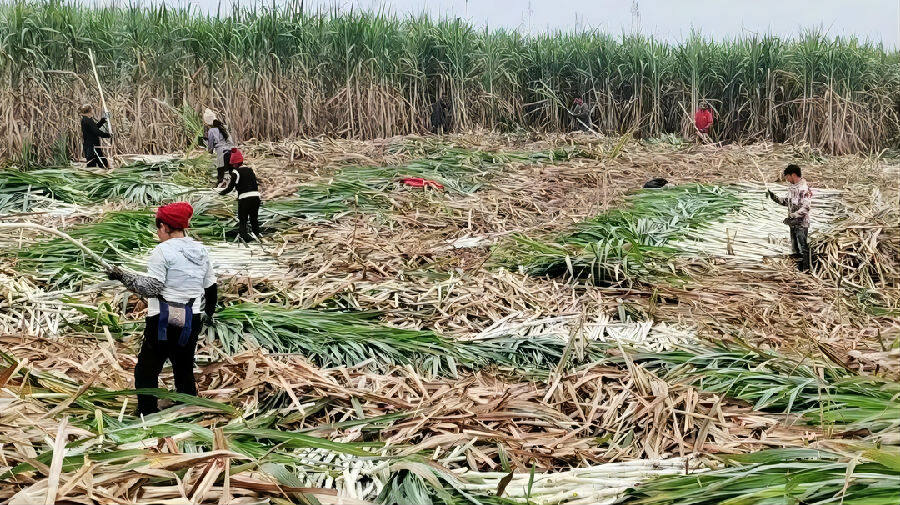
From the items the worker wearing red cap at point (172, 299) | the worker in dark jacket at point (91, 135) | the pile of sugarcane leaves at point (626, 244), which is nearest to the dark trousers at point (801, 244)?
the pile of sugarcane leaves at point (626, 244)

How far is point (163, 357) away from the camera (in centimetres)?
459

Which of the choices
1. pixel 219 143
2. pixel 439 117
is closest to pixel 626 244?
pixel 219 143

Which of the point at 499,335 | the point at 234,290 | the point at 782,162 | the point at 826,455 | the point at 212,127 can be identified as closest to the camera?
the point at 826,455

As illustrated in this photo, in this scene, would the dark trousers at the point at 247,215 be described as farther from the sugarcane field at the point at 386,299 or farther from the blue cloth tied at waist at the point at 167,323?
the blue cloth tied at waist at the point at 167,323

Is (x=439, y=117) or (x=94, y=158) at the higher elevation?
(x=439, y=117)

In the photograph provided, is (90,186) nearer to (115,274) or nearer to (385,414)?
(115,274)

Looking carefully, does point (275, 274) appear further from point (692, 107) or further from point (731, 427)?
point (692, 107)

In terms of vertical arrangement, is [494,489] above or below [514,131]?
below

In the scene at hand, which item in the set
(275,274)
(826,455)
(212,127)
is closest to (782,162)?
(212,127)

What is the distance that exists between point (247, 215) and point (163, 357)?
379cm

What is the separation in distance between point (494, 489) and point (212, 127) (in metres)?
7.87

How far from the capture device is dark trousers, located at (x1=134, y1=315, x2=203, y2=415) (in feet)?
14.9

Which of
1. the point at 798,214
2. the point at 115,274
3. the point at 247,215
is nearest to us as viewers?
the point at 115,274

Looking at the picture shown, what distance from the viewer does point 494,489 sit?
3.58 meters
